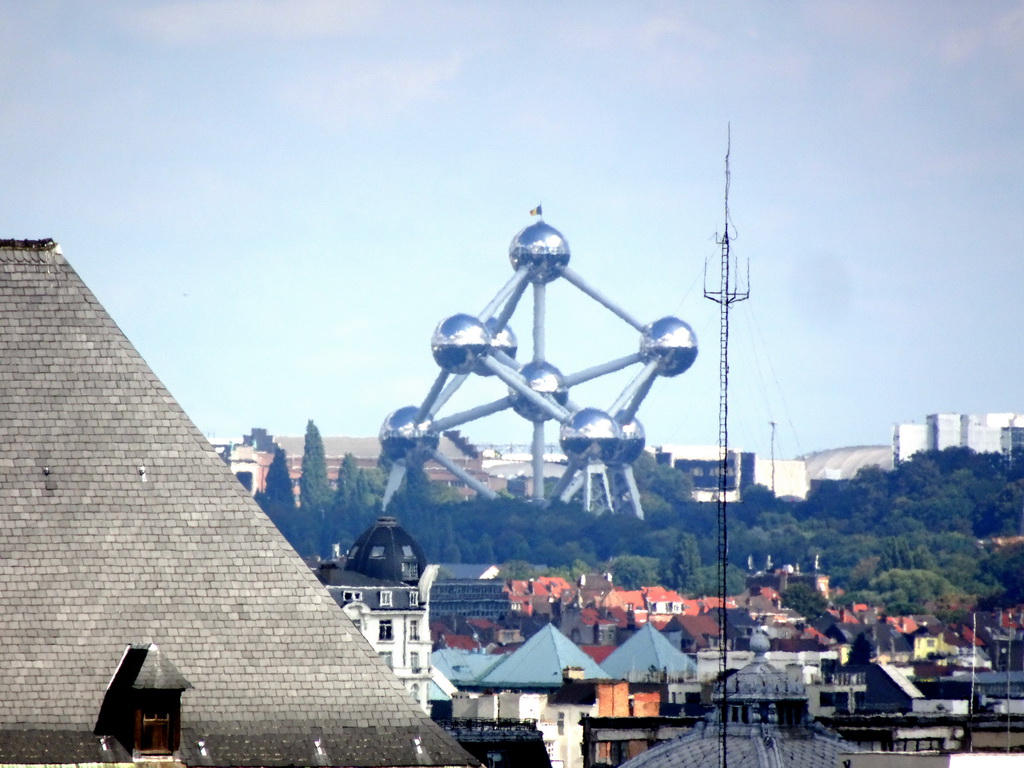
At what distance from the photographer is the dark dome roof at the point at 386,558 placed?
91000 millimetres

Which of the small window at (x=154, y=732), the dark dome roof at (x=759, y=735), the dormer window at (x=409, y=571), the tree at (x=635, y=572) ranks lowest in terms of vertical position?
the dark dome roof at (x=759, y=735)

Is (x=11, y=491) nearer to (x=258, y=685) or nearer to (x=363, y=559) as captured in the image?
(x=258, y=685)

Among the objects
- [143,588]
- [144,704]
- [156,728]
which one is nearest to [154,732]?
[156,728]

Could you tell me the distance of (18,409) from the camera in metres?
14.3

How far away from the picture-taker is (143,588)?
13.9 meters

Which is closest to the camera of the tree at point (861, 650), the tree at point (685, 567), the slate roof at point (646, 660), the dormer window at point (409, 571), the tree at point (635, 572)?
the dormer window at point (409, 571)

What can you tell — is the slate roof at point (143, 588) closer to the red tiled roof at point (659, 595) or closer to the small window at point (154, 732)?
the small window at point (154, 732)

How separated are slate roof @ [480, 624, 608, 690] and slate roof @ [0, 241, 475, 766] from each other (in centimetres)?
7946

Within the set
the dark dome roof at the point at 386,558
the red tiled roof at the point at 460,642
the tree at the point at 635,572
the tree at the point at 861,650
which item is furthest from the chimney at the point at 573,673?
the tree at the point at 635,572

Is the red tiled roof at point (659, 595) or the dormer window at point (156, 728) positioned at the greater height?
the red tiled roof at point (659, 595)

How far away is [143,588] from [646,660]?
92726 millimetres

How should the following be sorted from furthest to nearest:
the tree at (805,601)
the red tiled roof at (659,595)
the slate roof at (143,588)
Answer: the red tiled roof at (659,595), the tree at (805,601), the slate roof at (143,588)

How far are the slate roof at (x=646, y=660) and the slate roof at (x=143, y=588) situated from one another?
8589cm

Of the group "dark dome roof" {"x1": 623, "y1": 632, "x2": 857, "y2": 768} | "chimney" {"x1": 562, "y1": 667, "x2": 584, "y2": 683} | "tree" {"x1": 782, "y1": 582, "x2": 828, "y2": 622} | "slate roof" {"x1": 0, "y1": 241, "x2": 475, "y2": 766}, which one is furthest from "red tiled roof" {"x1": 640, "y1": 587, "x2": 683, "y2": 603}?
"slate roof" {"x1": 0, "y1": 241, "x2": 475, "y2": 766}
